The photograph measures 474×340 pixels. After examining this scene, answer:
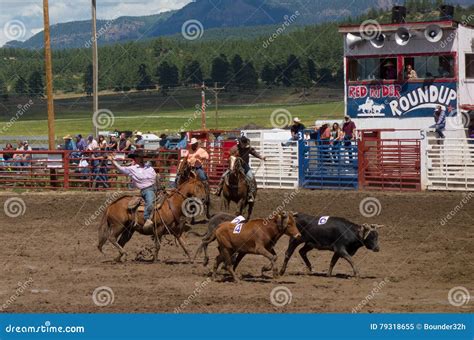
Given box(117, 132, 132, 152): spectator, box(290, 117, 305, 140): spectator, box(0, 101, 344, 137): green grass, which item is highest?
box(290, 117, 305, 140): spectator

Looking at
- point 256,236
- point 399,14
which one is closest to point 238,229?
point 256,236

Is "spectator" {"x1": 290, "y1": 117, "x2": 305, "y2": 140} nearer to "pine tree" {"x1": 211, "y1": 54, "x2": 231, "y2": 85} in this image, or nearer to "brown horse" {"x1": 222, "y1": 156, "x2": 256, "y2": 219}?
"brown horse" {"x1": 222, "y1": 156, "x2": 256, "y2": 219}

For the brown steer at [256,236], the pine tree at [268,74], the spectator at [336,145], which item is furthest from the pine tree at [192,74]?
the brown steer at [256,236]

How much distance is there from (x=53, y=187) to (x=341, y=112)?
6084 centimetres

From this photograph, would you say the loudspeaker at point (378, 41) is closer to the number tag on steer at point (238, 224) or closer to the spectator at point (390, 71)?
the spectator at point (390, 71)

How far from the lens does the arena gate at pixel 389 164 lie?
24.5 metres

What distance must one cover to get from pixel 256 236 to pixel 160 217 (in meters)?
2.82

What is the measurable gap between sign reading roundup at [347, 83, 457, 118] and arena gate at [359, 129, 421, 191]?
146 inches

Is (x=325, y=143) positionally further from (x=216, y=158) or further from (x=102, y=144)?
(x=102, y=144)

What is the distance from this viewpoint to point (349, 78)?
1192 inches

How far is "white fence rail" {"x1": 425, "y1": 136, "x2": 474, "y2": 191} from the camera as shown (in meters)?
23.8

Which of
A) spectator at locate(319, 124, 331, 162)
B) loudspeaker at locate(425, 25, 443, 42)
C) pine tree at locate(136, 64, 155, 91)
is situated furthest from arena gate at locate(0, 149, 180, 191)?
pine tree at locate(136, 64, 155, 91)

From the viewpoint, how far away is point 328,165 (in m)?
25.9

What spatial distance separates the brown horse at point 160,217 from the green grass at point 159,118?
60.7 m
